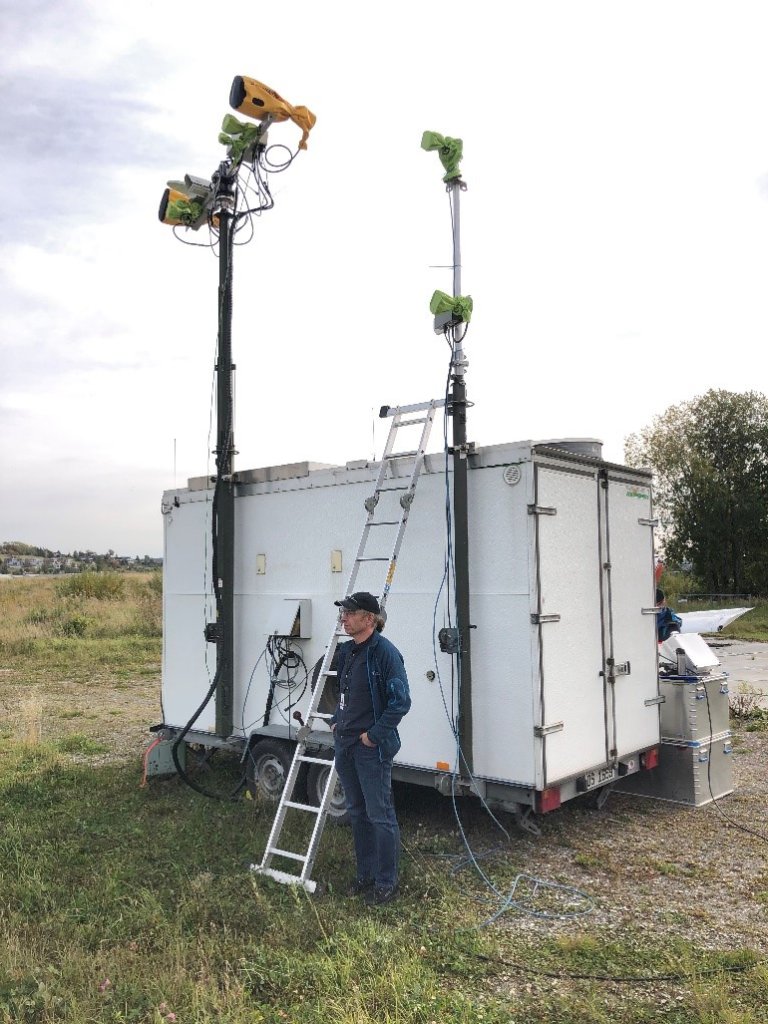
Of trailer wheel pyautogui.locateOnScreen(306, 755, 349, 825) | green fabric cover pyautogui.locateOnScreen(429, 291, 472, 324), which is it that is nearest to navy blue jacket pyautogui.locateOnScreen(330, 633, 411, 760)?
trailer wheel pyautogui.locateOnScreen(306, 755, 349, 825)

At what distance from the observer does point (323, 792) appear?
7656mm

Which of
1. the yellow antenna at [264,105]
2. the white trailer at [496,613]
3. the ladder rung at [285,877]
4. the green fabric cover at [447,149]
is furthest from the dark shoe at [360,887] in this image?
the yellow antenna at [264,105]

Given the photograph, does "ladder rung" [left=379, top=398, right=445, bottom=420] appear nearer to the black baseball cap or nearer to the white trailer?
the white trailer

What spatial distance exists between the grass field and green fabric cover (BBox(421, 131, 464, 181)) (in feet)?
17.7

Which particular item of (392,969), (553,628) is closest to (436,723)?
(553,628)

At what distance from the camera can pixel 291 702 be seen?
8.12m

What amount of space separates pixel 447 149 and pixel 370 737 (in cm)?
484

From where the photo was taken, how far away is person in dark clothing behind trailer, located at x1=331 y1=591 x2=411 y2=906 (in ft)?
19.3

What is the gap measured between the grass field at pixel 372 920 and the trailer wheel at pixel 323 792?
0.91 feet

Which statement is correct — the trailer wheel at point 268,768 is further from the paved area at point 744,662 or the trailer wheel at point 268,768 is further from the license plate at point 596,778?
the paved area at point 744,662

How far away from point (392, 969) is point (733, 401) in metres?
41.6

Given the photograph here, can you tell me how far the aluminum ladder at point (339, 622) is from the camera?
6.25m

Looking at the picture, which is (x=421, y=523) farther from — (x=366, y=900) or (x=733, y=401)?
(x=733, y=401)

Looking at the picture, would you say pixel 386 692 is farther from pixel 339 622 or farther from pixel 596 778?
pixel 596 778
